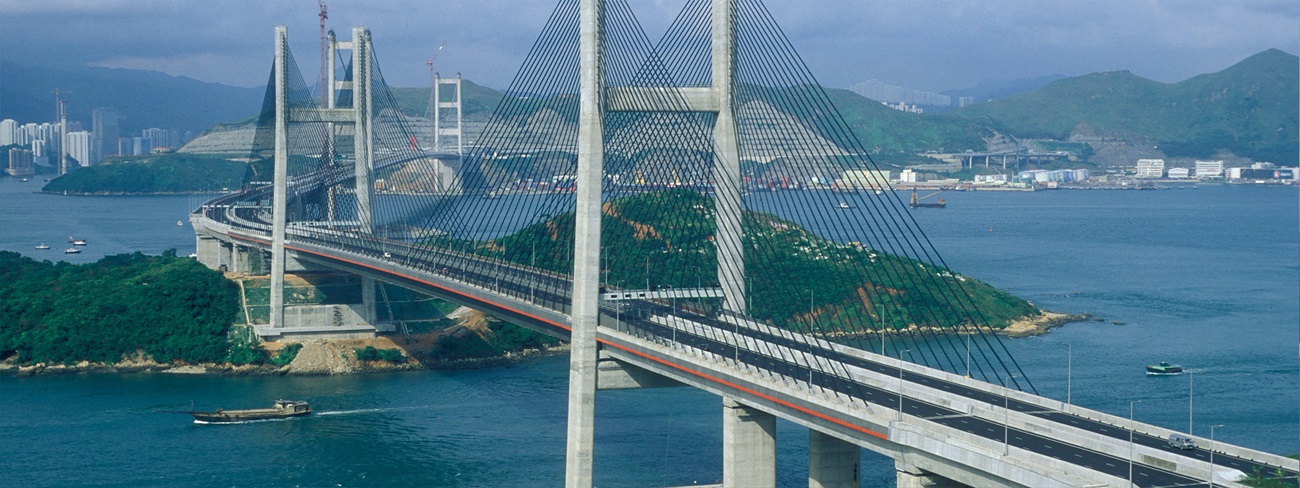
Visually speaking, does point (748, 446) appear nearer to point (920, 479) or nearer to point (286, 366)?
point (920, 479)

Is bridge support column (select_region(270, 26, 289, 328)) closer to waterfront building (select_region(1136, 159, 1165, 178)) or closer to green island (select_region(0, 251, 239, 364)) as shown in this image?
green island (select_region(0, 251, 239, 364))

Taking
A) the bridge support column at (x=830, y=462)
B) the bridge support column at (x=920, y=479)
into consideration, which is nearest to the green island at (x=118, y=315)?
the bridge support column at (x=830, y=462)

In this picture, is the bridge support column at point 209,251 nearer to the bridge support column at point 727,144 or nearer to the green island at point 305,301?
the green island at point 305,301

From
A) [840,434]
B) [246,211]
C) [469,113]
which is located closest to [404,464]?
[840,434]

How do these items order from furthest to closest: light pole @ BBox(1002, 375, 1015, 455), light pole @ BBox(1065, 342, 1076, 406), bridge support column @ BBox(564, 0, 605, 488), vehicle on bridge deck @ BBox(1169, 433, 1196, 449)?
light pole @ BBox(1065, 342, 1076, 406) → bridge support column @ BBox(564, 0, 605, 488) → vehicle on bridge deck @ BBox(1169, 433, 1196, 449) → light pole @ BBox(1002, 375, 1015, 455)

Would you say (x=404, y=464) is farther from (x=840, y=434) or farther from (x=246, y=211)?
(x=246, y=211)

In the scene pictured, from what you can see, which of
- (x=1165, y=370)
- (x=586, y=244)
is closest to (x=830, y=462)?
(x=586, y=244)

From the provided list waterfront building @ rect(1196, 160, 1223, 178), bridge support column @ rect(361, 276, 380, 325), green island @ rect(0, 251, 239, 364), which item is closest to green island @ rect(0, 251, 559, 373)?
green island @ rect(0, 251, 239, 364)

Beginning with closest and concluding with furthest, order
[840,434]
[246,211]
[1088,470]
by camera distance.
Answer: [1088,470] → [840,434] → [246,211]
